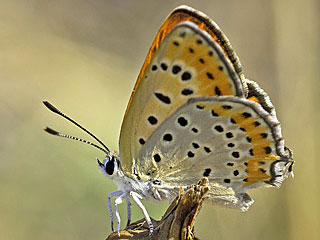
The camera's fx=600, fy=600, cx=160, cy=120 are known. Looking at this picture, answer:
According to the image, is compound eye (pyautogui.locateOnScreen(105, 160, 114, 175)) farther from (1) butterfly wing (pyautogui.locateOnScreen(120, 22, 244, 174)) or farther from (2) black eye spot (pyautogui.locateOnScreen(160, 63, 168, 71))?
(2) black eye spot (pyautogui.locateOnScreen(160, 63, 168, 71))

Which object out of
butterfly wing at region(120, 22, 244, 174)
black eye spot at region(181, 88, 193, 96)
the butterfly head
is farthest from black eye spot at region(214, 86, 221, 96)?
the butterfly head

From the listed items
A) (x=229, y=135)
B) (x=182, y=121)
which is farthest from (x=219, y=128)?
(x=182, y=121)

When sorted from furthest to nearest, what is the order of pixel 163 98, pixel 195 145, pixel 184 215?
1. pixel 195 145
2. pixel 163 98
3. pixel 184 215

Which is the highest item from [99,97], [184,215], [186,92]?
[99,97]

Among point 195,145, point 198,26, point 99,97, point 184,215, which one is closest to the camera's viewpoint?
point 184,215

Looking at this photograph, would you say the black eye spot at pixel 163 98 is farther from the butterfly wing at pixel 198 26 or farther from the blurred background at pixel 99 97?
the blurred background at pixel 99 97

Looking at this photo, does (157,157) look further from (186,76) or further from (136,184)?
(186,76)

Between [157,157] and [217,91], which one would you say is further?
[157,157]

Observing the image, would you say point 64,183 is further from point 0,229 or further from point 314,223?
point 314,223
